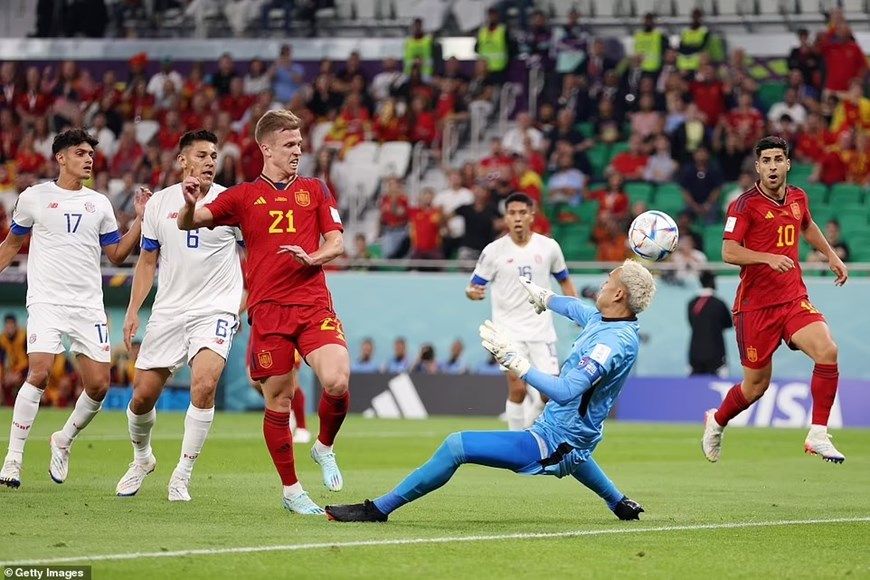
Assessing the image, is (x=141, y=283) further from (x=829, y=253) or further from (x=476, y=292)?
(x=829, y=253)

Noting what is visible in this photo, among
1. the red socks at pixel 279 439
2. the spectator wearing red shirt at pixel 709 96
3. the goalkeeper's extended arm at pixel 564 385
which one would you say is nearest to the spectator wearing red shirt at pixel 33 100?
the spectator wearing red shirt at pixel 709 96

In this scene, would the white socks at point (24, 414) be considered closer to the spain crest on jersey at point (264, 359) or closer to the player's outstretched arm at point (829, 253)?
the spain crest on jersey at point (264, 359)

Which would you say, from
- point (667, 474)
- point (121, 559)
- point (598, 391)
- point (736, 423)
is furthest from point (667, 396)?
point (121, 559)

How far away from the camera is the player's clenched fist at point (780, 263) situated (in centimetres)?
1172

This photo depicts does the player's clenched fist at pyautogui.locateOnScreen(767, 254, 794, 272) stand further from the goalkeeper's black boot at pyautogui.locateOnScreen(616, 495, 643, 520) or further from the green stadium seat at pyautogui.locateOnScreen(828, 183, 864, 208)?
the green stadium seat at pyautogui.locateOnScreen(828, 183, 864, 208)

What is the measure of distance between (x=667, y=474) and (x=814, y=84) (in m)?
15.0

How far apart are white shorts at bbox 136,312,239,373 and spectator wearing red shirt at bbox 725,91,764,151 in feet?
54.3

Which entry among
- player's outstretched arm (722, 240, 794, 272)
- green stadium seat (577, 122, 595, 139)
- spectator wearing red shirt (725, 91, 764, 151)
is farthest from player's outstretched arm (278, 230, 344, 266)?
green stadium seat (577, 122, 595, 139)

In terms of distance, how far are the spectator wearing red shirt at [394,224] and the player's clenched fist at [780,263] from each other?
14.7m

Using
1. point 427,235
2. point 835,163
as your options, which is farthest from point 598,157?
point 835,163

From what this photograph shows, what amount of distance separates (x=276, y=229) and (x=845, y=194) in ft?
57.0

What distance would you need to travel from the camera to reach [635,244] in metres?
11.7

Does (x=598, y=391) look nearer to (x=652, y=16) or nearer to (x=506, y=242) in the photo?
(x=506, y=242)

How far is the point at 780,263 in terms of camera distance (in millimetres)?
11734
